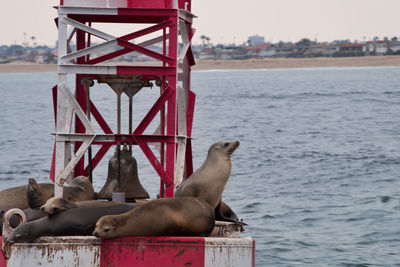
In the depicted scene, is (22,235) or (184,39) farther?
(184,39)

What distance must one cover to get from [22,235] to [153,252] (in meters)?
1.61

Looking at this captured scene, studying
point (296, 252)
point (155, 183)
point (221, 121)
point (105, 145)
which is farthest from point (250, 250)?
point (221, 121)

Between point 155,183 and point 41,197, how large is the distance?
46.7ft

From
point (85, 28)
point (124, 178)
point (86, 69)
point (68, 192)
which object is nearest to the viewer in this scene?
point (86, 69)

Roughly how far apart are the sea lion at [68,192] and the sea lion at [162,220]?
2.20 metres

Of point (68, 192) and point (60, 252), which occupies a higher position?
point (68, 192)

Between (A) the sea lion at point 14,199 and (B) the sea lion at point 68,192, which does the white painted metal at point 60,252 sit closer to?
(B) the sea lion at point 68,192

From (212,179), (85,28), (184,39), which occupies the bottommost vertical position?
(212,179)

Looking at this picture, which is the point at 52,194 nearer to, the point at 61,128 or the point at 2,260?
the point at 61,128

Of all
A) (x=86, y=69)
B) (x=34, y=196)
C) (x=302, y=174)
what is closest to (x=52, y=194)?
(x=34, y=196)

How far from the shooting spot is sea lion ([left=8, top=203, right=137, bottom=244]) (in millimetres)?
9828

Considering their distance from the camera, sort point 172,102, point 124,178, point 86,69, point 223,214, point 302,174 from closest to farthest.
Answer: point 86,69, point 172,102, point 223,214, point 124,178, point 302,174

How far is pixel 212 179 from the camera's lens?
11.4 meters

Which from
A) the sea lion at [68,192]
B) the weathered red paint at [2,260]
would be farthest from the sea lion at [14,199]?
the weathered red paint at [2,260]
